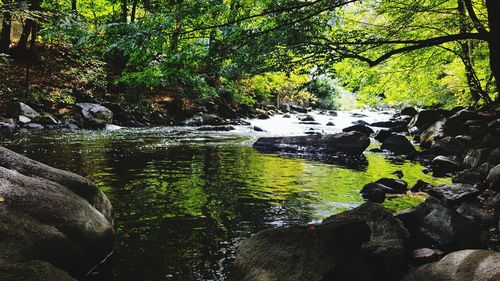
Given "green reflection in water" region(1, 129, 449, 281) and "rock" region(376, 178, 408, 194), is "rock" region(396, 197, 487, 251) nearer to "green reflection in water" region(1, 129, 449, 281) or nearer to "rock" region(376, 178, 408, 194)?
"green reflection in water" region(1, 129, 449, 281)

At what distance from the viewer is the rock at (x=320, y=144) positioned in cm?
1547

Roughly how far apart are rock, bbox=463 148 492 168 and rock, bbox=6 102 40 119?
1963 cm

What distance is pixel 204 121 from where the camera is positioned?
2605 centimetres

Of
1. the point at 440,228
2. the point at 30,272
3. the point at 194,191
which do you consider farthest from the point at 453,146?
the point at 30,272

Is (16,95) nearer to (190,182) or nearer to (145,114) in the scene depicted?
(145,114)

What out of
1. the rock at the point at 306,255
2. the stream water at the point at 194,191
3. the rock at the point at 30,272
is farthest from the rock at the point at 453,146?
the rock at the point at 30,272

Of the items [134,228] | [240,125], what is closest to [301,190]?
[134,228]

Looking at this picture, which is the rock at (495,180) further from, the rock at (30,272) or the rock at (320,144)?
the rock at (30,272)

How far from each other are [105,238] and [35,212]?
3.06 feet

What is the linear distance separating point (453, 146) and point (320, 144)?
5.15 metres

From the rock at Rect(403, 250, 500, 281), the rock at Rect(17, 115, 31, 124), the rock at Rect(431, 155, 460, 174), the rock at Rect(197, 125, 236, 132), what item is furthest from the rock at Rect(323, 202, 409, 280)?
the rock at Rect(17, 115, 31, 124)

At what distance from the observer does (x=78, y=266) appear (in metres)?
4.28

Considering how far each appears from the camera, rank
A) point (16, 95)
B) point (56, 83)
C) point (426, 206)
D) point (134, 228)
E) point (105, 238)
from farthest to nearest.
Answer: point (56, 83) < point (16, 95) < point (134, 228) < point (426, 206) < point (105, 238)

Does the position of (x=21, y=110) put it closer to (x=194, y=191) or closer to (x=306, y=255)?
(x=194, y=191)
